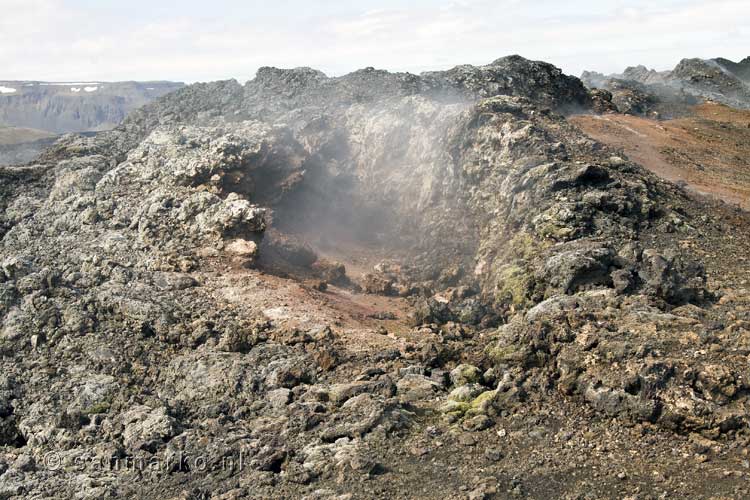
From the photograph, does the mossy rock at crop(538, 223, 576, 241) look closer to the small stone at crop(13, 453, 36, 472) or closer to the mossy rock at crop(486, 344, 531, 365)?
the mossy rock at crop(486, 344, 531, 365)

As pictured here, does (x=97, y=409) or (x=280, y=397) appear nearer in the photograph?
(x=280, y=397)

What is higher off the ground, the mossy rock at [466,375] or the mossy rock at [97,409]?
the mossy rock at [466,375]

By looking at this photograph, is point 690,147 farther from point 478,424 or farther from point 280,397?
point 280,397

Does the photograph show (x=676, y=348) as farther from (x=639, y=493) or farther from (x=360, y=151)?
(x=360, y=151)

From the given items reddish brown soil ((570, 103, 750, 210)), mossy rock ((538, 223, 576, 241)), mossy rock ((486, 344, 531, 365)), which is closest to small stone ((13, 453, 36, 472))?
mossy rock ((486, 344, 531, 365))

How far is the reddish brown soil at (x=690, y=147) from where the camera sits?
2562cm

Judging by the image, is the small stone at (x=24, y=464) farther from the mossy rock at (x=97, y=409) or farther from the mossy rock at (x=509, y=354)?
the mossy rock at (x=509, y=354)

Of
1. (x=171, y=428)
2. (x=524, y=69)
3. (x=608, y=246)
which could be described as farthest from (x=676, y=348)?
(x=524, y=69)

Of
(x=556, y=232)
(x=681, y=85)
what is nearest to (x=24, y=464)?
(x=556, y=232)

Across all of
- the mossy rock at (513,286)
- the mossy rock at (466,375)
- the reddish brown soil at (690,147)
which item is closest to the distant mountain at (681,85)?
the reddish brown soil at (690,147)

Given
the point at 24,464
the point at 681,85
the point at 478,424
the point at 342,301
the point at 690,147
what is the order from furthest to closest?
the point at 681,85
the point at 690,147
the point at 342,301
the point at 24,464
the point at 478,424

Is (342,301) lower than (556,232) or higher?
lower

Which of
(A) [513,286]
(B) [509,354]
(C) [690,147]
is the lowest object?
(B) [509,354]

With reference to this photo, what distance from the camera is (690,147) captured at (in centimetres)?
3073
